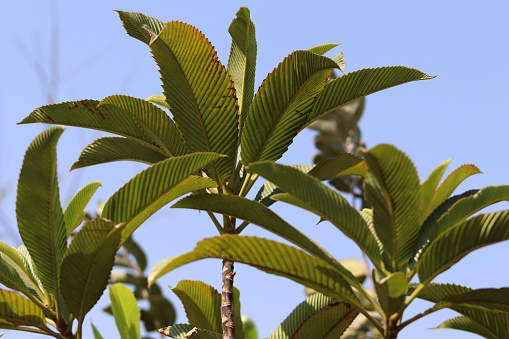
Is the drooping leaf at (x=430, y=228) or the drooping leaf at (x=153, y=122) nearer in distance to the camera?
the drooping leaf at (x=430, y=228)

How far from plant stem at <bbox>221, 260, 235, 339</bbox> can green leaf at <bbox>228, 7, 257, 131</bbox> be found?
693mm

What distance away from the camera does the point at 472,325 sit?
115 inches

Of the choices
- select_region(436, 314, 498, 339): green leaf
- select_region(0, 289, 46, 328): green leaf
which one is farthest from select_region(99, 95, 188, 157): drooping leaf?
select_region(436, 314, 498, 339): green leaf

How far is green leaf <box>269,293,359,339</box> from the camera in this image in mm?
2959

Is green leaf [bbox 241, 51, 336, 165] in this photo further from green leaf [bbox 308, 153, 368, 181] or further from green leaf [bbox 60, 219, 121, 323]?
green leaf [bbox 60, 219, 121, 323]

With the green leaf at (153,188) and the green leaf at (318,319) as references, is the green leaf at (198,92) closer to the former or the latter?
the green leaf at (153,188)

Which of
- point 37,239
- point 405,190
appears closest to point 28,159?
point 37,239

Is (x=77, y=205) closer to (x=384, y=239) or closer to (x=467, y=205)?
(x=384, y=239)

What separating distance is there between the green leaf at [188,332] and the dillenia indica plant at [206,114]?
120 mm

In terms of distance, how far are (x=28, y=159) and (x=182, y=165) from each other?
62cm

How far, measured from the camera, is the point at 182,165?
8.30 feet

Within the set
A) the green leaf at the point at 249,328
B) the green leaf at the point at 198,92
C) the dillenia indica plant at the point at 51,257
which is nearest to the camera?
the dillenia indica plant at the point at 51,257

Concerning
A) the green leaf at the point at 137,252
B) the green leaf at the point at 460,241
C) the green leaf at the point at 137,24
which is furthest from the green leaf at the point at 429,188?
the green leaf at the point at 137,252

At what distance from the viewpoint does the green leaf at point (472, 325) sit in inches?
112
